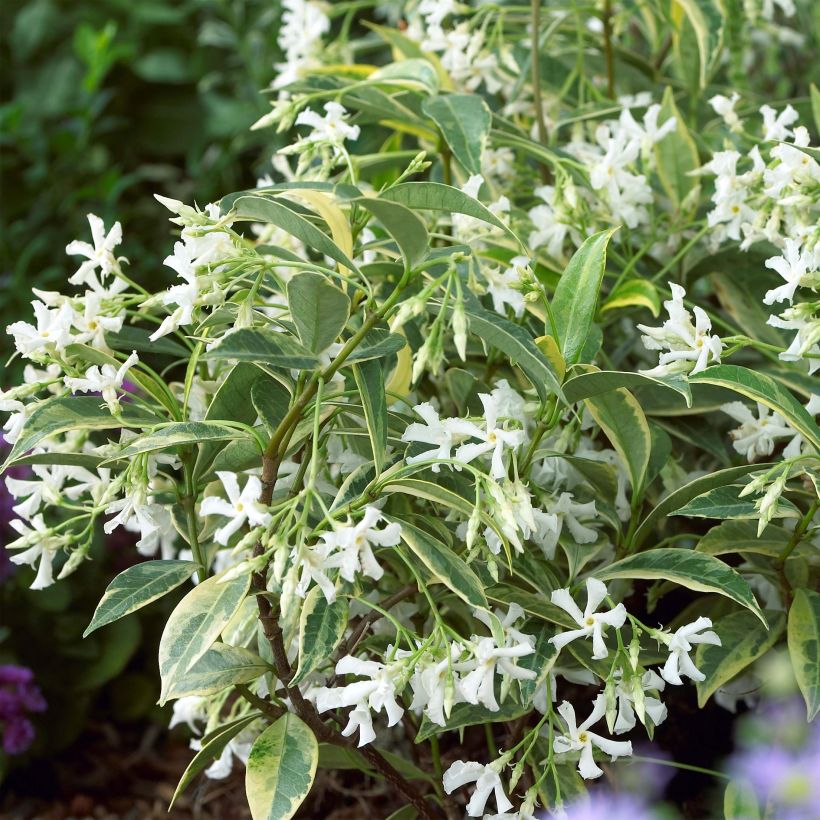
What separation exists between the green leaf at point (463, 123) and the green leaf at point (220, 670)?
18.4 inches

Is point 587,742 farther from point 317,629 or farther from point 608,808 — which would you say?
point 317,629

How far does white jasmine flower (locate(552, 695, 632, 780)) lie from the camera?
84 cm

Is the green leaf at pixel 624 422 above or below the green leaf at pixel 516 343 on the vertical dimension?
below

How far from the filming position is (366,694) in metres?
0.78

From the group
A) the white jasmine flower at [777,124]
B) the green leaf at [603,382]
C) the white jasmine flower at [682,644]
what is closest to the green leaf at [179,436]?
the green leaf at [603,382]

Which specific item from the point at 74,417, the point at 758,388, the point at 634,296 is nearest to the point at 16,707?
the point at 74,417

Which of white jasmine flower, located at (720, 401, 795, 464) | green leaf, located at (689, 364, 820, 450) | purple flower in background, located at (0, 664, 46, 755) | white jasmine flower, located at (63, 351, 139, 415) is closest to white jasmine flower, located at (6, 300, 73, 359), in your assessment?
white jasmine flower, located at (63, 351, 139, 415)

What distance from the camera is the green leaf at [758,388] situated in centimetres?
80

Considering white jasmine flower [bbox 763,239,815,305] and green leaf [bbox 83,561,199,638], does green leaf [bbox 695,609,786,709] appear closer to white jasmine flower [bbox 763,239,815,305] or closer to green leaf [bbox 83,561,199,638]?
white jasmine flower [bbox 763,239,815,305]

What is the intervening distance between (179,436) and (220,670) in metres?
0.22

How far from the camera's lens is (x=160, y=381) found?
94 centimetres

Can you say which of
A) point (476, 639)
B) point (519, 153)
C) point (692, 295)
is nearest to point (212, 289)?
point (476, 639)

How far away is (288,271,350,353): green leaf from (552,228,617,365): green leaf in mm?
191

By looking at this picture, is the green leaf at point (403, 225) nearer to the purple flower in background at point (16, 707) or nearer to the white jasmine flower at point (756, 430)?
the white jasmine flower at point (756, 430)
